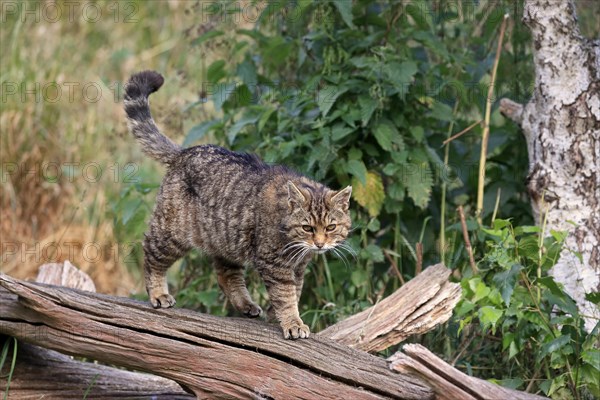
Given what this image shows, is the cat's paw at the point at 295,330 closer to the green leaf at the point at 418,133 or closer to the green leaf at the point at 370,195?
the green leaf at the point at 370,195

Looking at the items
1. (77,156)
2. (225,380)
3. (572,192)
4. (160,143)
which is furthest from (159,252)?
(77,156)

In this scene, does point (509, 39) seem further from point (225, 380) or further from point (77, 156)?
point (77, 156)

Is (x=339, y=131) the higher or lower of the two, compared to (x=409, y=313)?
higher

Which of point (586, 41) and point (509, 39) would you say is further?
point (509, 39)

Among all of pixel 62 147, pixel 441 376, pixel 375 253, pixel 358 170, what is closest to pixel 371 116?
pixel 358 170

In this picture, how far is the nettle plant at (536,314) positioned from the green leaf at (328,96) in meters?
1.30

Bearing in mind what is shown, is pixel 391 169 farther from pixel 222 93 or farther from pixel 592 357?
pixel 592 357

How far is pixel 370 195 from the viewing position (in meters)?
5.29

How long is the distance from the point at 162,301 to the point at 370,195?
1.50 metres

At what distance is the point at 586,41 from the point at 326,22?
1.54 m

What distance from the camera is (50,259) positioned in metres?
7.12

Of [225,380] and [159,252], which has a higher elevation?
[159,252]

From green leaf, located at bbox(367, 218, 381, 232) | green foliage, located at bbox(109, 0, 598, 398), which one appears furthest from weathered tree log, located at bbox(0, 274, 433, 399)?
green leaf, located at bbox(367, 218, 381, 232)

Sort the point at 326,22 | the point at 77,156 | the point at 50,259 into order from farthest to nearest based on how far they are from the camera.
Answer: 1. the point at 77,156
2. the point at 50,259
3. the point at 326,22
